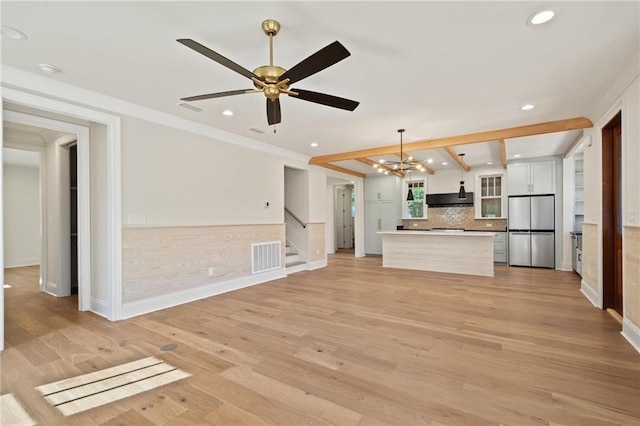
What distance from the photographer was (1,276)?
2.65m

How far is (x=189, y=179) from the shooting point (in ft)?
14.5

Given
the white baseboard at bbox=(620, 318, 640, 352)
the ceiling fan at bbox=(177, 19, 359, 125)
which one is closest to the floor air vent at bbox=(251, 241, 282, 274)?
the ceiling fan at bbox=(177, 19, 359, 125)

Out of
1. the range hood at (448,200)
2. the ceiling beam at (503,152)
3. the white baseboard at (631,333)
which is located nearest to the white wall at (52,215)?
the white baseboard at (631,333)

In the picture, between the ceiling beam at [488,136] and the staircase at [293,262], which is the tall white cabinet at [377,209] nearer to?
the staircase at [293,262]

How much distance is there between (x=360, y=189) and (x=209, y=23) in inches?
305

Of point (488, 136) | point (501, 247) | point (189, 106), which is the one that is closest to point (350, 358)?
point (189, 106)

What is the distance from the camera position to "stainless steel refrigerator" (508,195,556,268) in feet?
22.3

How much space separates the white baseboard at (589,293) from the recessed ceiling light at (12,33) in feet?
22.0

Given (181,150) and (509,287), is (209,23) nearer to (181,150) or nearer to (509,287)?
(181,150)

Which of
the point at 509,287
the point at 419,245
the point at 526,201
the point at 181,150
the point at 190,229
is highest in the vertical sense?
the point at 181,150

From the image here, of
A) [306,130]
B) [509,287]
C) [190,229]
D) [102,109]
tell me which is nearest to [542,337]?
[509,287]

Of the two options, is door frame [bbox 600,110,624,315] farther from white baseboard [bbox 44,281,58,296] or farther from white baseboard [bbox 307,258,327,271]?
white baseboard [bbox 44,281,58,296]

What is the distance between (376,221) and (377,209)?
1.27 ft

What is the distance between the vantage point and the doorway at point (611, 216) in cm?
366
